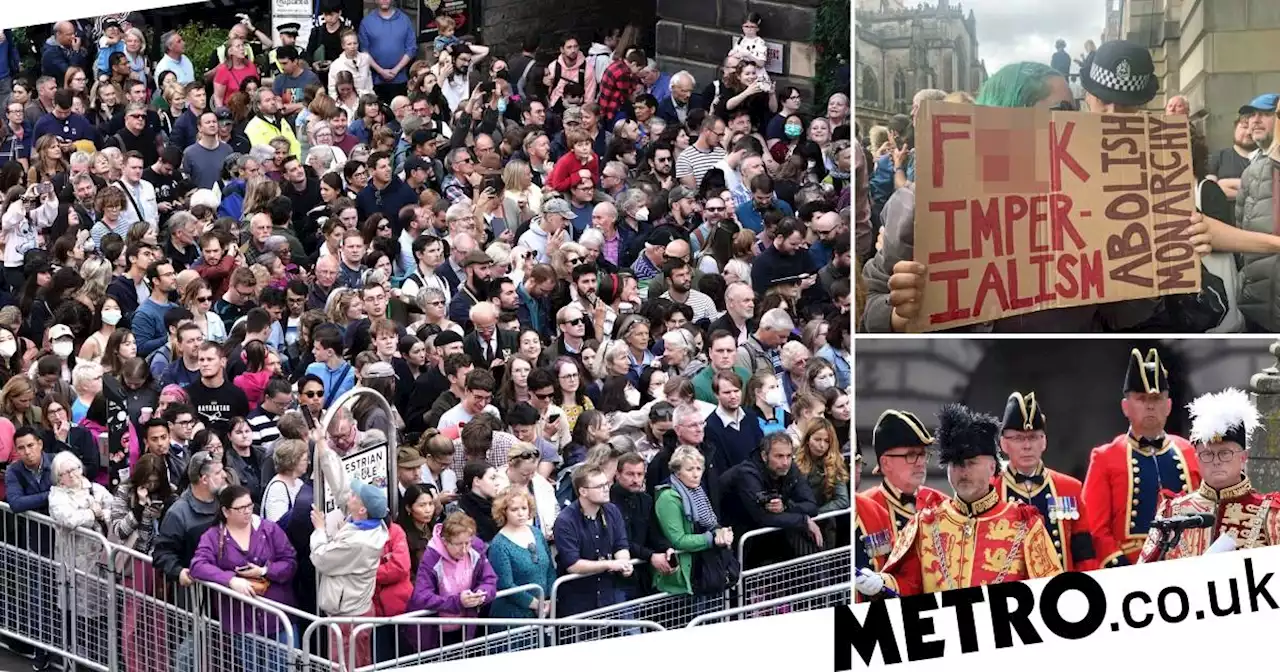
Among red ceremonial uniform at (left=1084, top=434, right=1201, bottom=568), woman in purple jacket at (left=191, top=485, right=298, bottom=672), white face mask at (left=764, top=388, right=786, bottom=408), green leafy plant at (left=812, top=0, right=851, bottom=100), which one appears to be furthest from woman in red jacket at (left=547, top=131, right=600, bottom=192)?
red ceremonial uniform at (left=1084, top=434, right=1201, bottom=568)

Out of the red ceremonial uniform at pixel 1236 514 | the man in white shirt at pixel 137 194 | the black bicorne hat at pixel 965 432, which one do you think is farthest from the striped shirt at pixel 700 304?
the man in white shirt at pixel 137 194

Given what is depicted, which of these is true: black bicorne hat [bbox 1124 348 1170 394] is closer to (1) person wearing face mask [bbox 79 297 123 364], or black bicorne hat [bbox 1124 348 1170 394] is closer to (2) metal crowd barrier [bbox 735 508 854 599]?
(2) metal crowd barrier [bbox 735 508 854 599]

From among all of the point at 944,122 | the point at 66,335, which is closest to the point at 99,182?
the point at 66,335

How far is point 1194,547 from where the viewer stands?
1476 centimetres

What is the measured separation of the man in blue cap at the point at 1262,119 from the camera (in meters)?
14.7

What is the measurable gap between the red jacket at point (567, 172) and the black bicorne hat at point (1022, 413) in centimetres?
417

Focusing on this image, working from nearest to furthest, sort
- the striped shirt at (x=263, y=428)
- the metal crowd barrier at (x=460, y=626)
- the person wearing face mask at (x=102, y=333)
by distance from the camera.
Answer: the metal crowd barrier at (x=460, y=626), the striped shirt at (x=263, y=428), the person wearing face mask at (x=102, y=333)

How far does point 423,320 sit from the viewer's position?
16.1 metres

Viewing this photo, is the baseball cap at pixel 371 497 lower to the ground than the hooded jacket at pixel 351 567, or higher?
higher

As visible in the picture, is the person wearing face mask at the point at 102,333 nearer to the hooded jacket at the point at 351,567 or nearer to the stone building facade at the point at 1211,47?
the hooded jacket at the point at 351,567

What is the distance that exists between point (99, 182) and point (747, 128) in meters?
4.57

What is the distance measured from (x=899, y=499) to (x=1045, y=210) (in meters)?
1.84

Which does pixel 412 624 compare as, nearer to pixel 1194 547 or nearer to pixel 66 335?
pixel 66 335

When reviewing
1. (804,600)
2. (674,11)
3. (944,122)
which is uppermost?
(674,11)
